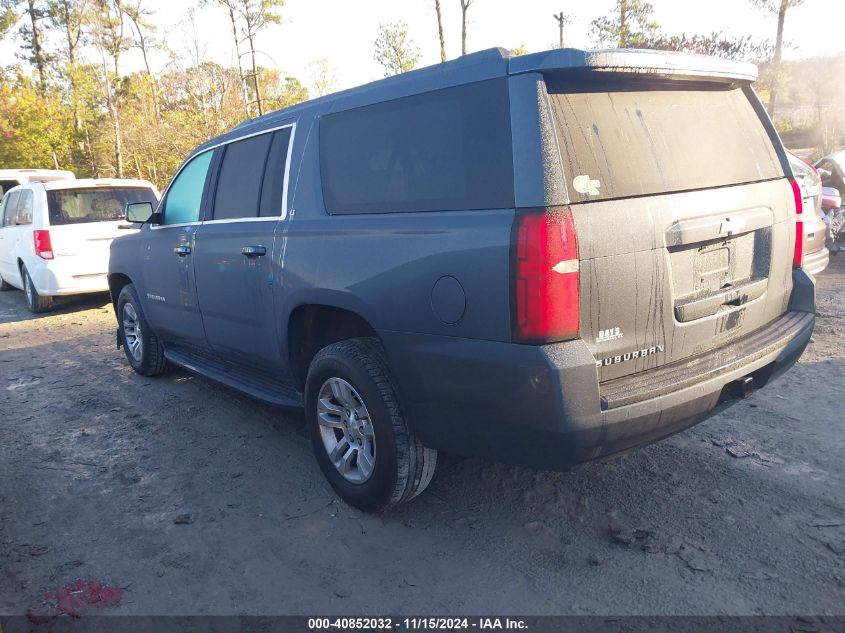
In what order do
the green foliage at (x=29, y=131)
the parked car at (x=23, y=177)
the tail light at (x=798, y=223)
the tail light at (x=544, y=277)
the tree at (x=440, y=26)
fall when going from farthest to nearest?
1. the green foliage at (x=29, y=131)
2. the tree at (x=440, y=26)
3. the parked car at (x=23, y=177)
4. the tail light at (x=798, y=223)
5. the tail light at (x=544, y=277)

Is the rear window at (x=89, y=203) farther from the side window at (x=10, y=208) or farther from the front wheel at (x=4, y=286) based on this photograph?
the front wheel at (x=4, y=286)

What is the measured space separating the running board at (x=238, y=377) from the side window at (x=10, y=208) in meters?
6.31

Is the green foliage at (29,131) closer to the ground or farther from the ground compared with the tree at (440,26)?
closer to the ground

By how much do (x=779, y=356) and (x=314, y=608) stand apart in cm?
245

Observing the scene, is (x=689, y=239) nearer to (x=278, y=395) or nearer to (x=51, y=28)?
(x=278, y=395)

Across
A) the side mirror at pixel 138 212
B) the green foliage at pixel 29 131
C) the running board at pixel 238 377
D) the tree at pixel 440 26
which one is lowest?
the running board at pixel 238 377

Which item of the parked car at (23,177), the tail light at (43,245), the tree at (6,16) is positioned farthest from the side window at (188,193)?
the tree at (6,16)

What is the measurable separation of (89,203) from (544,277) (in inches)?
337

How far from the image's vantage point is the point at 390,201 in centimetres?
318

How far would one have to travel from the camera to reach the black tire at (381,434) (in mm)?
3137

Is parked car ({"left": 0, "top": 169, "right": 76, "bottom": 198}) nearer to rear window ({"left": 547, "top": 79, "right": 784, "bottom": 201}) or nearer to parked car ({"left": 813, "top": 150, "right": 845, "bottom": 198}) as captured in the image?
parked car ({"left": 813, "top": 150, "right": 845, "bottom": 198})

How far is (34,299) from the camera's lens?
9.61 metres

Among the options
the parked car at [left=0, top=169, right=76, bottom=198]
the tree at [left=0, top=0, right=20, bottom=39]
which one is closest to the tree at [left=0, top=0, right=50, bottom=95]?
the tree at [left=0, top=0, right=20, bottom=39]

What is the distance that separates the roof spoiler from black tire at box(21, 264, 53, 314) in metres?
8.94
